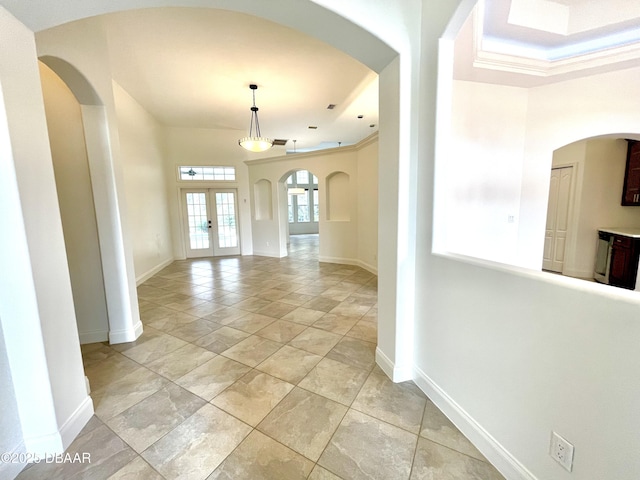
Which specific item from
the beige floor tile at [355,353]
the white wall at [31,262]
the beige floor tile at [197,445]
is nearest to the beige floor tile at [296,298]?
the beige floor tile at [355,353]

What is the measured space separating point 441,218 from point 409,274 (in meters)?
0.50

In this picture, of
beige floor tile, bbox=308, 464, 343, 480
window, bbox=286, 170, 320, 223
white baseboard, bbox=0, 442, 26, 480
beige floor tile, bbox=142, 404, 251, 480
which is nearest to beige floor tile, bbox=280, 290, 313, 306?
beige floor tile, bbox=142, 404, 251, 480

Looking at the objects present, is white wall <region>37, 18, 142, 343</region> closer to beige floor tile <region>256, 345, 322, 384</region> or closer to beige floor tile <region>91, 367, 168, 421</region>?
beige floor tile <region>91, 367, 168, 421</region>

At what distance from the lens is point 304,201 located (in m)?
13.5

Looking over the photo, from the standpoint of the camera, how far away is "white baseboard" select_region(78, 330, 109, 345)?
2691 mm

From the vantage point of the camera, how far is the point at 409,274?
1.99 metres

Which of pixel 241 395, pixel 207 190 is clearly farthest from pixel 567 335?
pixel 207 190

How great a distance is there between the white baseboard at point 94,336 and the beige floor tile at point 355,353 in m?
2.43

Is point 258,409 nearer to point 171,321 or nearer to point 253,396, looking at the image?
point 253,396

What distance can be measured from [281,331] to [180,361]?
1.04 meters

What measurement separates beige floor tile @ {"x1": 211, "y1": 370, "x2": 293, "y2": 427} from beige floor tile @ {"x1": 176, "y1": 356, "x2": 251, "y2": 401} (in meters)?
0.07

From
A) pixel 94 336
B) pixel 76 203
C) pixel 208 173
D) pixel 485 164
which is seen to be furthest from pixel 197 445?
pixel 208 173

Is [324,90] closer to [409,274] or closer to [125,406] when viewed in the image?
[409,274]

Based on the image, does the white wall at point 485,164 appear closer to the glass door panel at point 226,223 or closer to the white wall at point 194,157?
the white wall at point 194,157
